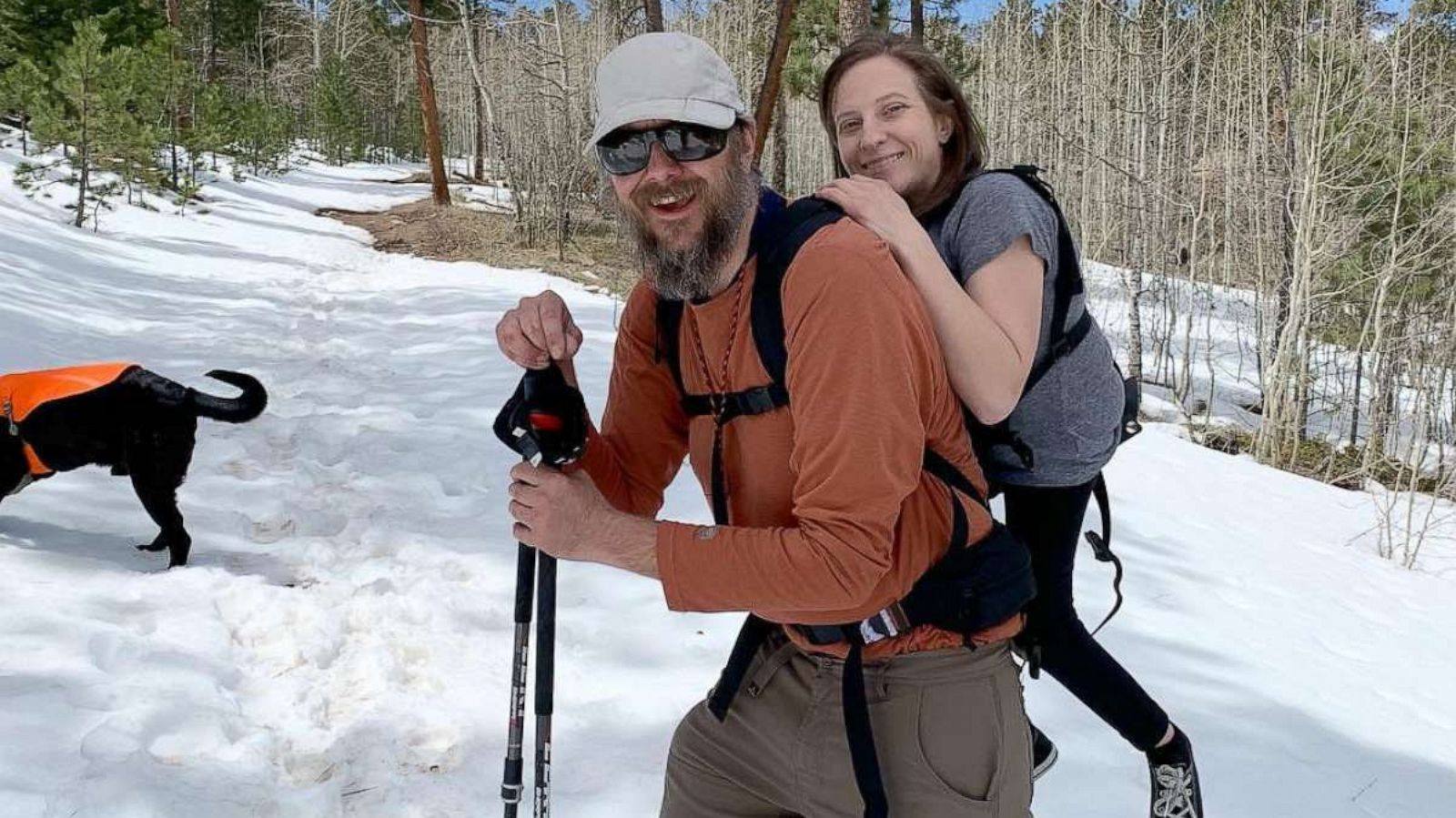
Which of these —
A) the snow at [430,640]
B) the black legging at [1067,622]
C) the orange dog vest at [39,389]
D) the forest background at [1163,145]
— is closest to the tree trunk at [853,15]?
the forest background at [1163,145]

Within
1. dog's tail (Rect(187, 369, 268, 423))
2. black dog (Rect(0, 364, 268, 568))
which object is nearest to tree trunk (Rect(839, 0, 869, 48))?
dog's tail (Rect(187, 369, 268, 423))

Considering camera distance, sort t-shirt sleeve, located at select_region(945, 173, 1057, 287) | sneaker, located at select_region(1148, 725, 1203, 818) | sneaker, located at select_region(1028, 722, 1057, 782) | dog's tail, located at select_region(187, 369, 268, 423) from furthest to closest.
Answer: dog's tail, located at select_region(187, 369, 268, 423) < sneaker, located at select_region(1148, 725, 1203, 818) < sneaker, located at select_region(1028, 722, 1057, 782) < t-shirt sleeve, located at select_region(945, 173, 1057, 287)

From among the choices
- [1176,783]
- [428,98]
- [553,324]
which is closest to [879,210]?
[553,324]

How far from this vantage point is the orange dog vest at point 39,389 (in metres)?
3.86

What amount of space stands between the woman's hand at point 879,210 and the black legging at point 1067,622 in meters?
0.90

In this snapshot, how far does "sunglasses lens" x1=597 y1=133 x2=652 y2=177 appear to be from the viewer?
4.99ft

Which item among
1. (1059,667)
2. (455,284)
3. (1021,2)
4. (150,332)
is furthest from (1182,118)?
(1059,667)

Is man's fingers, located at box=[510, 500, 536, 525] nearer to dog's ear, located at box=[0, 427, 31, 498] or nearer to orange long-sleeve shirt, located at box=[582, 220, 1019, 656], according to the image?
orange long-sleeve shirt, located at box=[582, 220, 1019, 656]

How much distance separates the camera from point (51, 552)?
389 centimetres

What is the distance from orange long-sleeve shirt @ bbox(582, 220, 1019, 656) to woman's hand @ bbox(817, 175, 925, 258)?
130 millimetres

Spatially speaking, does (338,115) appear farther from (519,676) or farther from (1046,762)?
(1046,762)

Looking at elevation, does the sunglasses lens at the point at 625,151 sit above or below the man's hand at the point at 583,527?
above

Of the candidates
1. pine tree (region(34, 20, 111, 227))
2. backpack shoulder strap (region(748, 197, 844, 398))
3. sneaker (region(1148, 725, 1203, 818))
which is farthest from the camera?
pine tree (region(34, 20, 111, 227))

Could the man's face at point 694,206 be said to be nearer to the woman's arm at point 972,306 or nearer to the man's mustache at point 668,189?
the man's mustache at point 668,189
